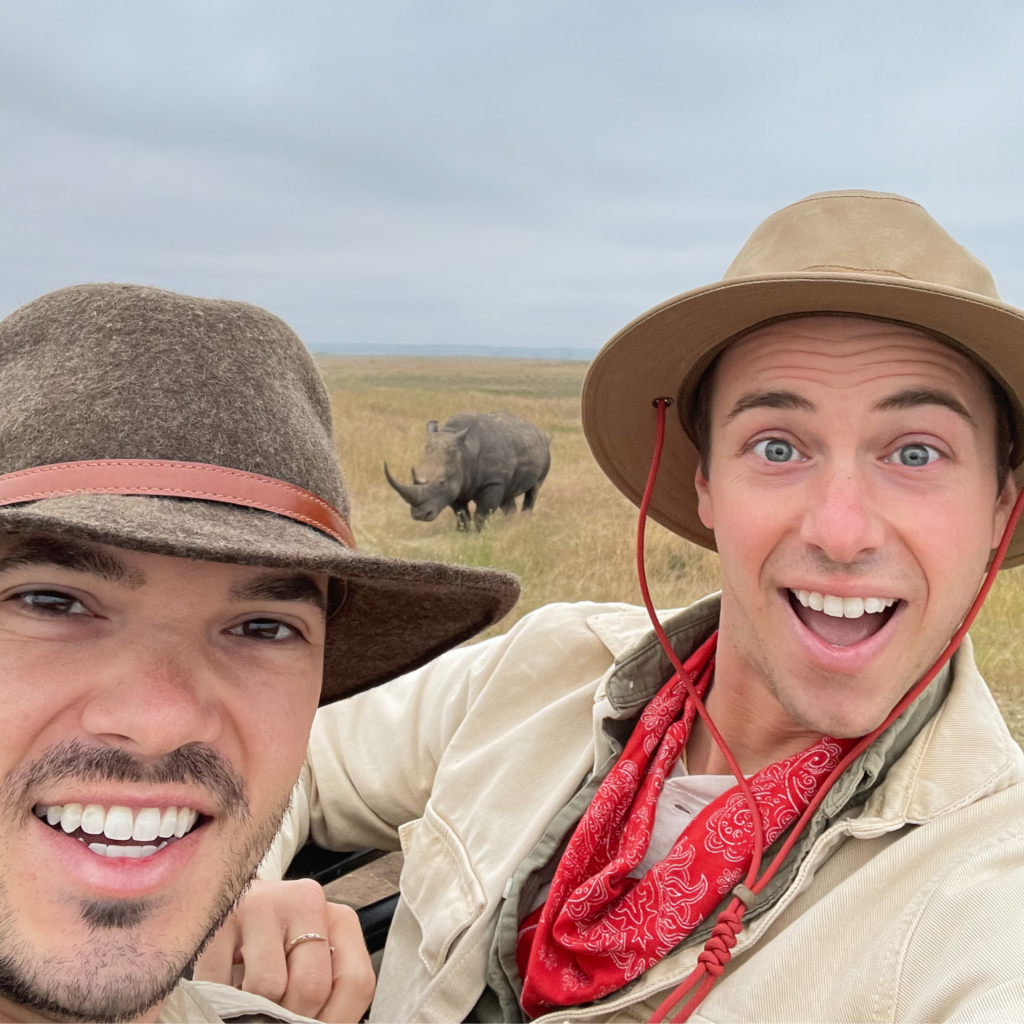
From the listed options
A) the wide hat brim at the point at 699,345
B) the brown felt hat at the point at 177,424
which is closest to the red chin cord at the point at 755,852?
the wide hat brim at the point at 699,345

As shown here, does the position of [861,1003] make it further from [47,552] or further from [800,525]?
[47,552]

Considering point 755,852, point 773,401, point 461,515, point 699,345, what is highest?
point 699,345

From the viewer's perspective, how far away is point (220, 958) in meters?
2.04

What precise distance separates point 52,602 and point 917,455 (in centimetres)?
150

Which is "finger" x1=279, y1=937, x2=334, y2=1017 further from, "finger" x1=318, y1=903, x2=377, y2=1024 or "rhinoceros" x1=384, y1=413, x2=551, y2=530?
"rhinoceros" x1=384, y1=413, x2=551, y2=530

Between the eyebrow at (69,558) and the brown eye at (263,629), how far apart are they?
0.72 ft

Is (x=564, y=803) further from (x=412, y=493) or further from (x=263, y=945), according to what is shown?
(x=412, y=493)

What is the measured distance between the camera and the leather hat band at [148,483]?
119 cm

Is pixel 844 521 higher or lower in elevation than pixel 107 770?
higher

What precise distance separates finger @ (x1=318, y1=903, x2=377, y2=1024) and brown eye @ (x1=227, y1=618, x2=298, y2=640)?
962 mm

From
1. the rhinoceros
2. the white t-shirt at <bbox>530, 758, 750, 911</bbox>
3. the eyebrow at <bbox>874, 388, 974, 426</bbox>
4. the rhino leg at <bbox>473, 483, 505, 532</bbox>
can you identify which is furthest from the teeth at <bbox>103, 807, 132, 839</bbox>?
the rhino leg at <bbox>473, 483, 505, 532</bbox>

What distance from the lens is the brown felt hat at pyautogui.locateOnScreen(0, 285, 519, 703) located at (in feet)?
3.76

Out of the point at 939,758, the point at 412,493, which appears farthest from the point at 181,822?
the point at 412,493

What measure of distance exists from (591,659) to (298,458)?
143cm
